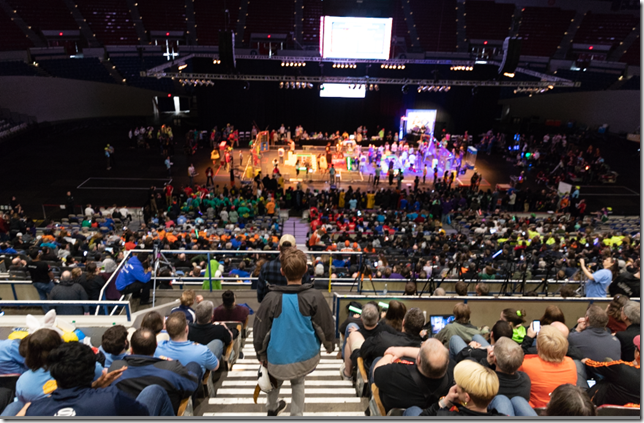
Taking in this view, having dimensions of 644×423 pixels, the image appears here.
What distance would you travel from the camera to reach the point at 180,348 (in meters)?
3.68

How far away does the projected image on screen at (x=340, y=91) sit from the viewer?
25.8 m

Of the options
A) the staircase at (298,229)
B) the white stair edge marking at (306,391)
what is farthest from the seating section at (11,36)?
the white stair edge marking at (306,391)

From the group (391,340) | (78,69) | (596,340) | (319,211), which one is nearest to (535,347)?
(596,340)

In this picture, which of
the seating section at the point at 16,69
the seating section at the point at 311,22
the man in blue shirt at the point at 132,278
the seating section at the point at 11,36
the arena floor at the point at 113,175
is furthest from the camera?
the seating section at the point at 311,22

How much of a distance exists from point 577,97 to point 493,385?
32.1m

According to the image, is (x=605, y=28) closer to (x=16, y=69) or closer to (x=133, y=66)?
(x=133, y=66)

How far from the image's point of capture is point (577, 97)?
28.9 metres

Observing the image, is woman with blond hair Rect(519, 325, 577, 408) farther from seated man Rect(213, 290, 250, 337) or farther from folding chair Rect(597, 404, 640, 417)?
seated man Rect(213, 290, 250, 337)

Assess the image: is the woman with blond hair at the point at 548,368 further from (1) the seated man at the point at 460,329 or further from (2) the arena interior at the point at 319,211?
(1) the seated man at the point at 460,329

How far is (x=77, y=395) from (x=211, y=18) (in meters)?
30.5

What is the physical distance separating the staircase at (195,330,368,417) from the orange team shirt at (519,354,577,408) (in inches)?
55.4

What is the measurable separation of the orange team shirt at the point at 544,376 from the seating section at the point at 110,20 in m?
31.4

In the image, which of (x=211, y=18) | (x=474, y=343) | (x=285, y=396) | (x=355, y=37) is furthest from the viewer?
(x=211, y=18)

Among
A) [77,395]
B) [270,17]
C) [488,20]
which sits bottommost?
[77,395]
